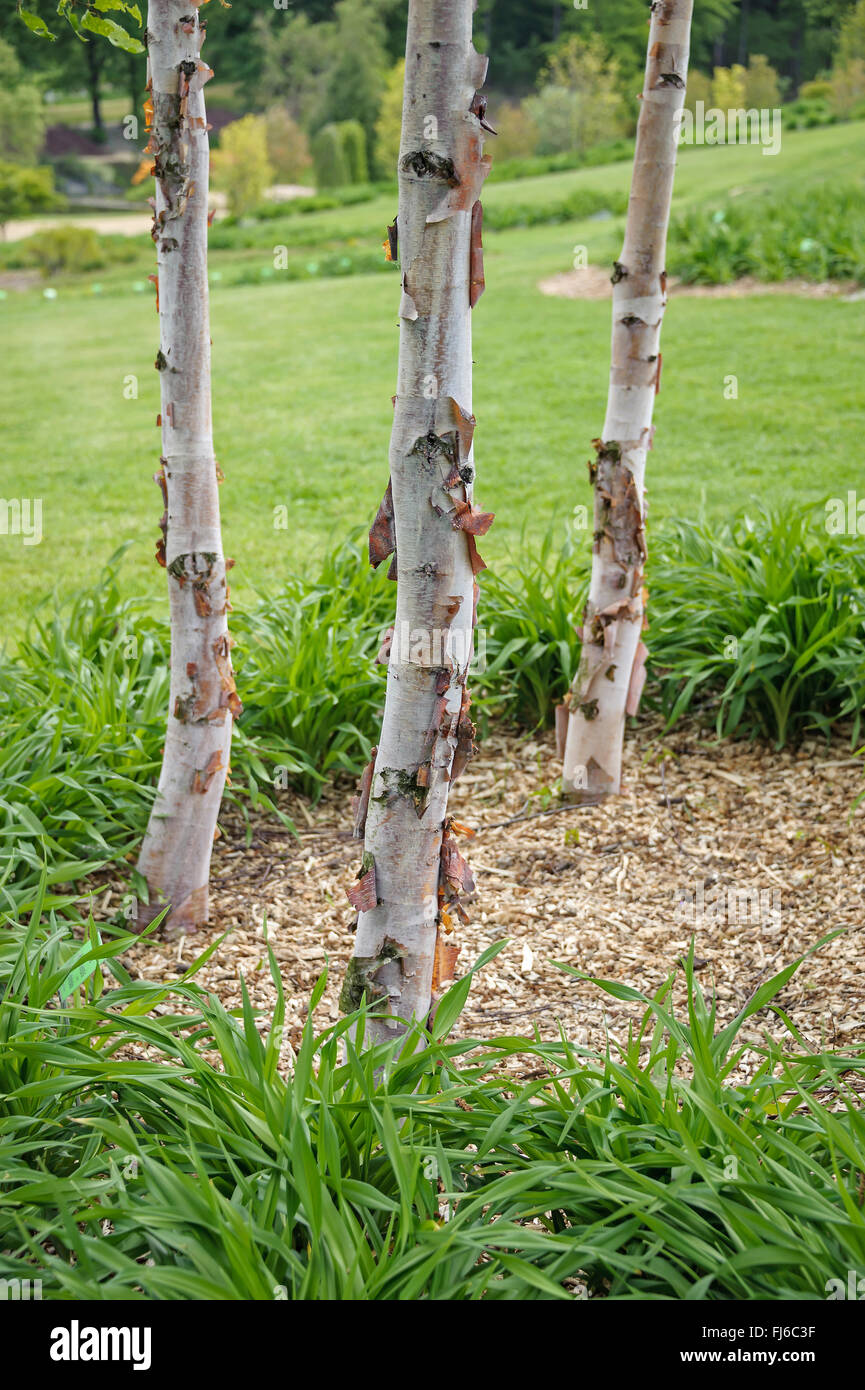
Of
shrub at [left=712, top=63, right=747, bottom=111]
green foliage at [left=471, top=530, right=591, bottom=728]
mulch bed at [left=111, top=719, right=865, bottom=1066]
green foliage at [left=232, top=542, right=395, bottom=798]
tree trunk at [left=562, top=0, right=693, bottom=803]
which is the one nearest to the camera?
mulch bed at [left=111, top=719, right=865, bottom=1066]

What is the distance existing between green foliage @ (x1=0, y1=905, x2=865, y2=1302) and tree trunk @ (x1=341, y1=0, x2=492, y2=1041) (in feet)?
0.51

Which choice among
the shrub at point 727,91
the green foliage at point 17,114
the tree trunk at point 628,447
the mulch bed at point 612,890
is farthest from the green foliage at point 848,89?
the mulch bed at point 612,890

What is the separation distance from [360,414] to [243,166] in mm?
12238

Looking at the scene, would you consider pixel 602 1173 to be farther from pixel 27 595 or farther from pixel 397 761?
pixel 27 595

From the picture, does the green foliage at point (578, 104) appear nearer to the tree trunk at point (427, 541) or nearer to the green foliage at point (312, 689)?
the green foliage at point (312, 689)

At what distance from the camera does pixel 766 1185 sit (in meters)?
1.54

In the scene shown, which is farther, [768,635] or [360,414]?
[360,414]

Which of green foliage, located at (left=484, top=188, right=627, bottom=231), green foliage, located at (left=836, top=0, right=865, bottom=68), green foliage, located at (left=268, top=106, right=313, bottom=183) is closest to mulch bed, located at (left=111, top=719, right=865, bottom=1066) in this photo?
green foliage, located at (left=484, top=188, right=627, bottom=231)

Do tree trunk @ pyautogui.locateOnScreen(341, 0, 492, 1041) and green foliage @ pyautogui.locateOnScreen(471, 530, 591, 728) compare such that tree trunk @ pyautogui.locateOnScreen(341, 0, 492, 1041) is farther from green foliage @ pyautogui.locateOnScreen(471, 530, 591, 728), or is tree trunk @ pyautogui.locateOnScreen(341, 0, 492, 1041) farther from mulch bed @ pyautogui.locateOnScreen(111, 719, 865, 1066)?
green foliage @ pyautogui.locateOnScreen(471, 530, 591, 728)

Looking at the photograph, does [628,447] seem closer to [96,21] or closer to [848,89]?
[96,21]

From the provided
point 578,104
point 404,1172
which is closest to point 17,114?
point 578,104

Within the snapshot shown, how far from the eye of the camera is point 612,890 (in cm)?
289

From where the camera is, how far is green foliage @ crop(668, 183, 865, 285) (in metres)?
9.79

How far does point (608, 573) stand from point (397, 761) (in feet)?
4.45
